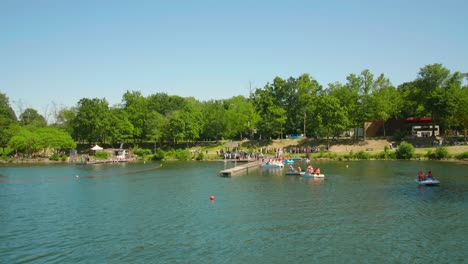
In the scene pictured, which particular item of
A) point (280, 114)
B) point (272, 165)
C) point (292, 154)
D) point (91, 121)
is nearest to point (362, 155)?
point (292, 154)

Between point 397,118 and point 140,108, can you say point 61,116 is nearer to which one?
point 140,108

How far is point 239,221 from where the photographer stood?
30750 millimetres

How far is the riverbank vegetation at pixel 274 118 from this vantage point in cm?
9094

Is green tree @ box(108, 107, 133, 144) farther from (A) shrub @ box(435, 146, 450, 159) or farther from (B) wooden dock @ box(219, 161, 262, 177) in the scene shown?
(A) shrub @ box(435, 146, 450, 159)

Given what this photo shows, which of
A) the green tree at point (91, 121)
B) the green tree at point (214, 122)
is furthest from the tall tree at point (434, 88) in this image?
the green tree at point (91, 121)

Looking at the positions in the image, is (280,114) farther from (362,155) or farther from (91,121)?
(91,121)

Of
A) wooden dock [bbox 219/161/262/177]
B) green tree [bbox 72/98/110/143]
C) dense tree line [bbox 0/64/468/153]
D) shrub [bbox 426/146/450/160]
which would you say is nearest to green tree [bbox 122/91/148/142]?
dense tree line [bbox 0/64/468/153]

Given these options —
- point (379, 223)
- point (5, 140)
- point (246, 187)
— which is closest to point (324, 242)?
A: point (379, 223)

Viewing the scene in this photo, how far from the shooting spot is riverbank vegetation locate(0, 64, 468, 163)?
90938 mm

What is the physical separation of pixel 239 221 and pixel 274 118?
6998 cm

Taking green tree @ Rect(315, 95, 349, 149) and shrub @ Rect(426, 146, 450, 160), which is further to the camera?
green tree @ Rect(315, 95, 349, 149)

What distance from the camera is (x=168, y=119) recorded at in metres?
108

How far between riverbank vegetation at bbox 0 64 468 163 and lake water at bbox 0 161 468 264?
39.8 m

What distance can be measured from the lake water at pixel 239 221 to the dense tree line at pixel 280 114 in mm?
40883
